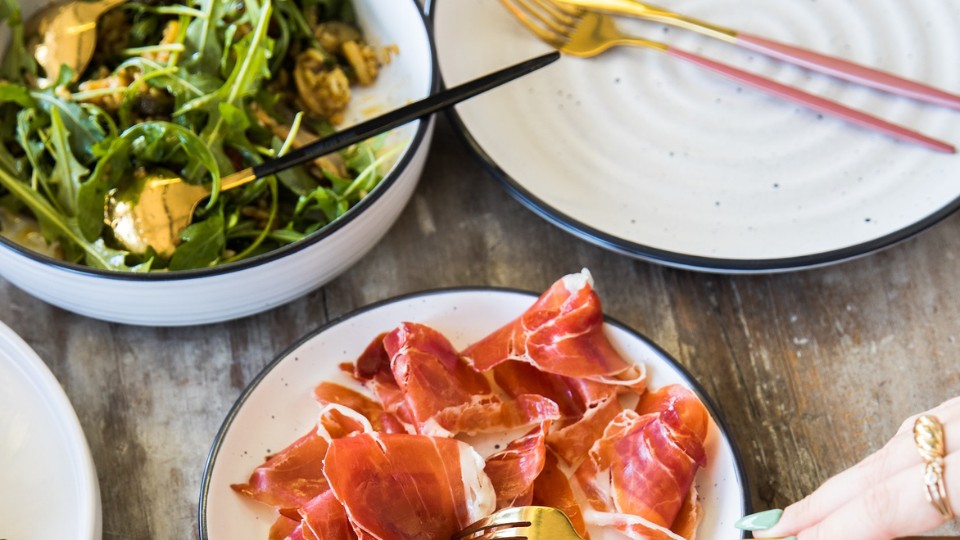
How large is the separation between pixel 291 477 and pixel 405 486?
0.15m

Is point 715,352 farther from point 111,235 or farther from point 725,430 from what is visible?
point 111,235

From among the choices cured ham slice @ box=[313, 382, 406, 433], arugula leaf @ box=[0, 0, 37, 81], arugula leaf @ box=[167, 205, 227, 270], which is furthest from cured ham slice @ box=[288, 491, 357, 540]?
arugula leaf @ box=[0, 0, 37, 81]

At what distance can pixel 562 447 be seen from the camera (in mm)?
1122

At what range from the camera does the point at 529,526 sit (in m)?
0.96

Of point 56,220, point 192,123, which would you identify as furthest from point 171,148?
point 56,220

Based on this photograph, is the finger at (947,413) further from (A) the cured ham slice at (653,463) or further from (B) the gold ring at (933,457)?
(A) the cured ham slice at (653,463)

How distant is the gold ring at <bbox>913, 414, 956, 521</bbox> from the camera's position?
0.76 m

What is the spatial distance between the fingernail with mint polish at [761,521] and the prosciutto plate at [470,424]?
2.5 inches

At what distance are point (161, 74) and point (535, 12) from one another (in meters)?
0.61

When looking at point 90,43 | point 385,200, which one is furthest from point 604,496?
point 90,43

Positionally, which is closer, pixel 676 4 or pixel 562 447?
pixel 562 447

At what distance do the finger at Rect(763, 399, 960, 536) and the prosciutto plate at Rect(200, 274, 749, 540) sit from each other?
14 centimetres

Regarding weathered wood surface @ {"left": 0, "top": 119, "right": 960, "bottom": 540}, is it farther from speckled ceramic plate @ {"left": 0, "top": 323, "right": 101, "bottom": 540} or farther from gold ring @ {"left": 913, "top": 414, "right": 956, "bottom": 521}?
gold ring @ {"left": 913, "top": 414, "right": 956, "bottom": 521}

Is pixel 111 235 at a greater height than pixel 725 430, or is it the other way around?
pixel 725 430
